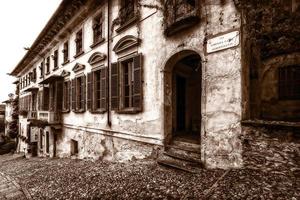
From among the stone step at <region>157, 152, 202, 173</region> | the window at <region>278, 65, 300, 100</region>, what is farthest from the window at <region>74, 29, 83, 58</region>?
the window at <region>278, 65, 300, 100</region>

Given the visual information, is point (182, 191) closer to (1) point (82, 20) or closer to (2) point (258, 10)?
(2) point (258, 10)

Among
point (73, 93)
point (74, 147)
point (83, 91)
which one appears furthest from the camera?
point (74, 147)

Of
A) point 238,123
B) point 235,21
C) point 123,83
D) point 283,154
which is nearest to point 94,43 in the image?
point 123,83

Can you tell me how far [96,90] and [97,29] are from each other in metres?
3.05

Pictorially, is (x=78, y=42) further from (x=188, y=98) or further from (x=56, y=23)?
(x=188, y=98)

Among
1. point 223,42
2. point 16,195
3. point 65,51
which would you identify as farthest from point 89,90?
point 223,42

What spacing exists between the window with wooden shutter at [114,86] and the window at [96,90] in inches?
31.8

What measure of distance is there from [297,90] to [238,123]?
538 cm

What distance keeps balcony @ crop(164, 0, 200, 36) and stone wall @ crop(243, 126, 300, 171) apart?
10.4ft

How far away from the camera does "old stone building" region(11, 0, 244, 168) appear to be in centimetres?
511

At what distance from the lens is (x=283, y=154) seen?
4.07 m

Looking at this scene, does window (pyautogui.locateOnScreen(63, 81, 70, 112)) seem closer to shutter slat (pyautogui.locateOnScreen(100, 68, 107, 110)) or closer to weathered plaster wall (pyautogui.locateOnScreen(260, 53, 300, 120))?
shutter slat (pyautogui.locateOnScreen(100, 68, 107, 110))

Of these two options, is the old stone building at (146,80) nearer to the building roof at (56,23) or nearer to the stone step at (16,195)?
the building roof at (56,23)

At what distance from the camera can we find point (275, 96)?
8.91 m
